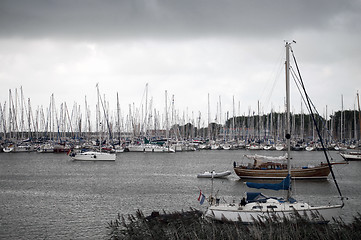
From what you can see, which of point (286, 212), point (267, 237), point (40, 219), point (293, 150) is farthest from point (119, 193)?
point (293, 150)

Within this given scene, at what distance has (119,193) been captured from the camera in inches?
1913

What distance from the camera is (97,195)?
4731cm

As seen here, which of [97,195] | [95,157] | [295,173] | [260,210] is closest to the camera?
[260,210]

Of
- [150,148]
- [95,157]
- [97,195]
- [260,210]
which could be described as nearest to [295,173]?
[97,195]

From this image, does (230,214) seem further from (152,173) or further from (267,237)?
(152,173)

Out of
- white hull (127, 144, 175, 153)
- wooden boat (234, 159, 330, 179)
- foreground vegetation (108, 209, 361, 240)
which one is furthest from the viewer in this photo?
white hull (127, 144, 175, 153)

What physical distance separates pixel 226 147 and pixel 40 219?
386 ft

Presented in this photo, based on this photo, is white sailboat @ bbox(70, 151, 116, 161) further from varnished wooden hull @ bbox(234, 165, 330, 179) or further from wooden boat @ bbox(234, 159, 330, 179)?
varnished wooden hull @ bbox(234, 165, 330, 179)

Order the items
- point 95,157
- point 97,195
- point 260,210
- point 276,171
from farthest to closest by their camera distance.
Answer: point 95,157, point 276,171, point 97,195, point 260,210

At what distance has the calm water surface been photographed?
3303cm

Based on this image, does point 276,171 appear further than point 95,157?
No

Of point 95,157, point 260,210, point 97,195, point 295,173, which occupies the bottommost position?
point 97,195

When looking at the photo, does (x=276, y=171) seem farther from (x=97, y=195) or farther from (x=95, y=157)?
(x=95, y=157)

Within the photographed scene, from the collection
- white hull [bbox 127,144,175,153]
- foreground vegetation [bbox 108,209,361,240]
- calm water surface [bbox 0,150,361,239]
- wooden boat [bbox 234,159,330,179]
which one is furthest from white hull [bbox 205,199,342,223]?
white hull [bbox 127,144,175,153]
